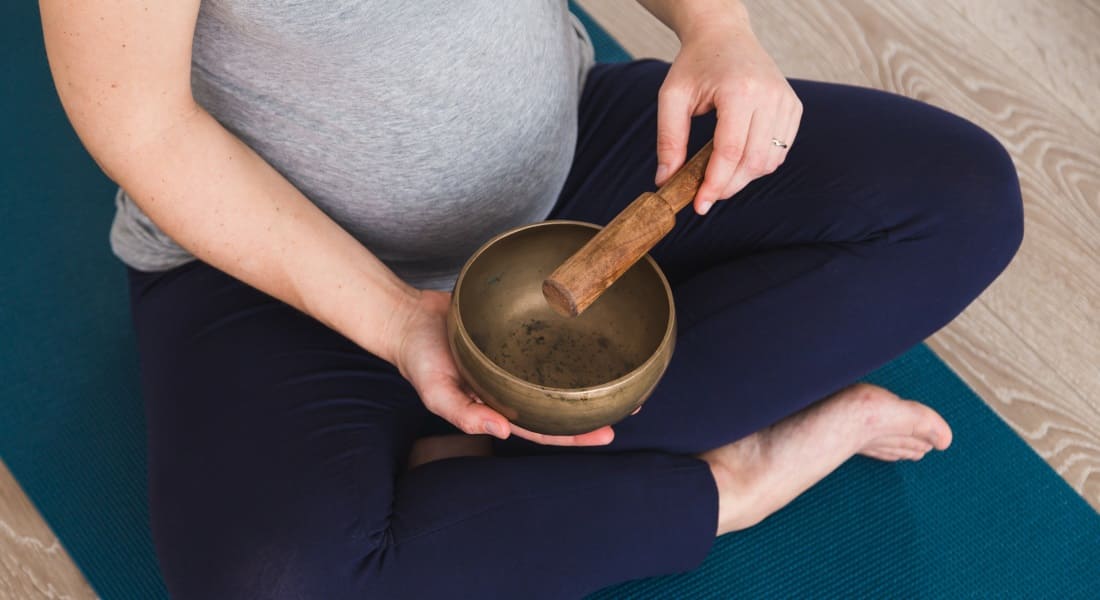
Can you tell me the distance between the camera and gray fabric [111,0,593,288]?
811 millimetres

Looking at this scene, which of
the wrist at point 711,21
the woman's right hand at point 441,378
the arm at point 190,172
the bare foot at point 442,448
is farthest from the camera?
the bare foot at point 442,448

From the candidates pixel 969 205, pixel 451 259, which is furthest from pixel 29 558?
pixel 969 205

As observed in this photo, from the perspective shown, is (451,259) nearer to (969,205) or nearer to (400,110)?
(400,110)

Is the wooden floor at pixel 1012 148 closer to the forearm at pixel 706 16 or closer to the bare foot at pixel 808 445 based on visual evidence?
the bare foot at pixel 808 445

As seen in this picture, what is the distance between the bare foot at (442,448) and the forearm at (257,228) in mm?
185

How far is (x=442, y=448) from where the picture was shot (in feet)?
3.55

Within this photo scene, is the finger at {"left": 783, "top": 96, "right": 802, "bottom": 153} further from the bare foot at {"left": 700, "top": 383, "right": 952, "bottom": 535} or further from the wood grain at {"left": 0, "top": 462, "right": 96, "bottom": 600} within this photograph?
the wood grain at {"left": 0, "top": 462, "right": 96, "bottom": 600}

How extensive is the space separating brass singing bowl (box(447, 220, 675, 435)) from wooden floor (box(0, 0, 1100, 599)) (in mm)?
616

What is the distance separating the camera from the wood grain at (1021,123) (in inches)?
52.8

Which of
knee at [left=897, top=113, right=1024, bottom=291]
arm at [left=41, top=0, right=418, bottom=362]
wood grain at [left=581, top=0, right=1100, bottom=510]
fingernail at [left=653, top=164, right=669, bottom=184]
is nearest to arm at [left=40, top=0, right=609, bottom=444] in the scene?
arm at [left=41, top=0, right=418, bottom=362]

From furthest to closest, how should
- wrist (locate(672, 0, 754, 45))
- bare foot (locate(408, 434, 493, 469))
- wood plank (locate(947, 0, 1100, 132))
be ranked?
wood plank (locate(947, 0, 1100, 132)) < bare foot (locate(408, 434, 493, 469)) < wrist (locate(672, 0, 754, 45))

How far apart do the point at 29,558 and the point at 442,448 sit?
20.1 inches

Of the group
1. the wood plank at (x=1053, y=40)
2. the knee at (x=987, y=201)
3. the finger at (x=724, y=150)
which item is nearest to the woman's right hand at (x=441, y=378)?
the finger at (x=724, y=150)

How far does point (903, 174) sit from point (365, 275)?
562mm
